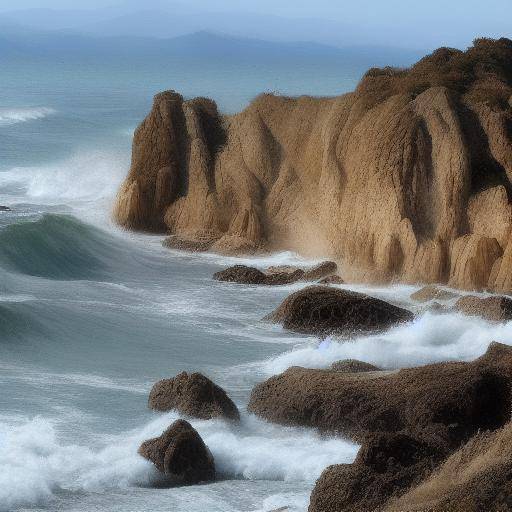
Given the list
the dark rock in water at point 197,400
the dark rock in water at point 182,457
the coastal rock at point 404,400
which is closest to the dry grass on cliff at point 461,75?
the coastal rock at point 404,400

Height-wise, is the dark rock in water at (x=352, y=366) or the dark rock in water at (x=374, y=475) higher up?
the dark rock in water at (x=352, y=366)

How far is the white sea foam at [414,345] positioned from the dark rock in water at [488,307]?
0.22 metres

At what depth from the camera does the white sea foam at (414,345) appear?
870 inches

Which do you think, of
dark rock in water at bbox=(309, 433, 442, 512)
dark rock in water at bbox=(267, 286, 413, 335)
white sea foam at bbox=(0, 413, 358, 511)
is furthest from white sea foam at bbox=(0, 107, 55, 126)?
dark rock in water at bbox=(309, 433, 442, 512)

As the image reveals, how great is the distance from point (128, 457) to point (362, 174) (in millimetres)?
14177

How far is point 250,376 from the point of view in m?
21.6

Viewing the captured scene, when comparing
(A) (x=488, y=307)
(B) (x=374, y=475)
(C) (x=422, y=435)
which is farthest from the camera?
(A) (x=488, y=307)

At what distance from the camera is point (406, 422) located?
57.9ft

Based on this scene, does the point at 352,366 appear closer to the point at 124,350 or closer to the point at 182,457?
the point at 182,457

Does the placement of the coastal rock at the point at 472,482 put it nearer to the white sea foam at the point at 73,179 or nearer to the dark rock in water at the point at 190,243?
the dark rock in water at the point at 190,243

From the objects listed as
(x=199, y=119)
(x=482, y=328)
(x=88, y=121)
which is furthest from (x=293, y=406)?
(x=88, y=121)

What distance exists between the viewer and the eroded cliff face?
28281 mm

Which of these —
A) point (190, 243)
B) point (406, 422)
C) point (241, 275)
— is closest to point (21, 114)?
point (190, 243)

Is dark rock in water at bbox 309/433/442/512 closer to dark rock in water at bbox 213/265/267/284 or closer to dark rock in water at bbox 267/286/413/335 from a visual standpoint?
A: dark rock in water at bbox 267/286/413/335
